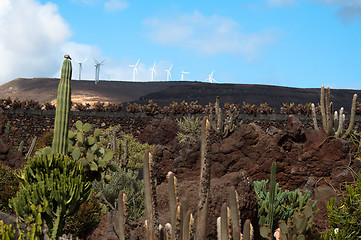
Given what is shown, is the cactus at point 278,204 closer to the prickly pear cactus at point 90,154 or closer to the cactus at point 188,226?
the prickly pear cactus at point 90,154

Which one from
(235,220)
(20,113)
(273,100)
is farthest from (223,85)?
(235,220)

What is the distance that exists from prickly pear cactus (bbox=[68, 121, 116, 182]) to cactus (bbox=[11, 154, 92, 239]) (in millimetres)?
1417

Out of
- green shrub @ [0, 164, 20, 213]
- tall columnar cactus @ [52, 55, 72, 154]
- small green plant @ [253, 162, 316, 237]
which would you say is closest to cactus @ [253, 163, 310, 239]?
small green plant @ [253, 162, 316, 237]

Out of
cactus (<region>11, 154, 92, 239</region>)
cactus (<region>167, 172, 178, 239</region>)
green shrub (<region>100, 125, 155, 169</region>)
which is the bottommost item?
green shrub (<region>100, 125, 155, 169</region>)

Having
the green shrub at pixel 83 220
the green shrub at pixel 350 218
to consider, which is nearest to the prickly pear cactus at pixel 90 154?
the green shrub at pixel 83 220

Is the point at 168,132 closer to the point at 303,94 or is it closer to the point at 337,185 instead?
the point at 337,185

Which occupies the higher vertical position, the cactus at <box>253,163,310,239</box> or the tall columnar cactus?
the tall columnar cactus

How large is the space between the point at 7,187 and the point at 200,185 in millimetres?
6451

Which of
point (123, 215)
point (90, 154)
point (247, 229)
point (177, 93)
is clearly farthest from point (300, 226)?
point (177, 93)

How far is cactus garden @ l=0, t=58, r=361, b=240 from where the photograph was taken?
A: 353cm

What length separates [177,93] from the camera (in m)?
52.8

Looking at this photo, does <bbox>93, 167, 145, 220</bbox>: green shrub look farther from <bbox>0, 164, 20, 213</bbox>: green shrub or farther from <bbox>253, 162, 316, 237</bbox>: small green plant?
<bbox>253, 162, 316, 237</bbox>: small green plant

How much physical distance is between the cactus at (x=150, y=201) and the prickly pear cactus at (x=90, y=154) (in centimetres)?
362

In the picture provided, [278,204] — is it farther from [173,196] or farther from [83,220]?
[173,196]
